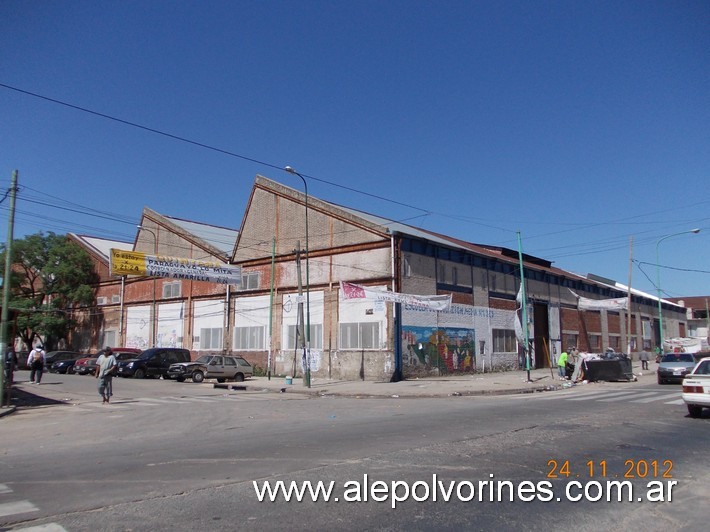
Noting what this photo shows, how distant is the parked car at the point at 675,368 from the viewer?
83.0ft

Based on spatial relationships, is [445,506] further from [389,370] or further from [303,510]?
[389,370]

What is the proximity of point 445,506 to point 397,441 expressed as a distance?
12.8 ft

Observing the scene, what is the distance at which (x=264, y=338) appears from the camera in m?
37.9

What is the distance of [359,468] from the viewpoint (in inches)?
313

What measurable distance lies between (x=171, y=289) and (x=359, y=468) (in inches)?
1619

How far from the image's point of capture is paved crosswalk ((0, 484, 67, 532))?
5508 millimetres

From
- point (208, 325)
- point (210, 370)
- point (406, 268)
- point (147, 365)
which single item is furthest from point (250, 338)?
point (406, 268)

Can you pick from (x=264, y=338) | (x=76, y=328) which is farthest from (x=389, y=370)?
(x=76, y=328)

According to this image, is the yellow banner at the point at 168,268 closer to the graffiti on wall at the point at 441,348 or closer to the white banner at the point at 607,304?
the graffiti on wall at the point at 441,348

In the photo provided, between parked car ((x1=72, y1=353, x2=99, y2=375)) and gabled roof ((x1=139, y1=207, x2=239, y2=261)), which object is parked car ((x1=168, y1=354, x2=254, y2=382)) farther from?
gabled roof ((x1=139, y1=207, x2=239, y2=261))

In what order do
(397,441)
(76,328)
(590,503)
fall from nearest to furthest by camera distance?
(590,503) < (397,441) < (76,328)

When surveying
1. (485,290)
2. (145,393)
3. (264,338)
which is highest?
(485,290)

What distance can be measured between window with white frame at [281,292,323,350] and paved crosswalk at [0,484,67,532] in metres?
27.4

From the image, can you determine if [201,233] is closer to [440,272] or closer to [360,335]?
[360,335]
